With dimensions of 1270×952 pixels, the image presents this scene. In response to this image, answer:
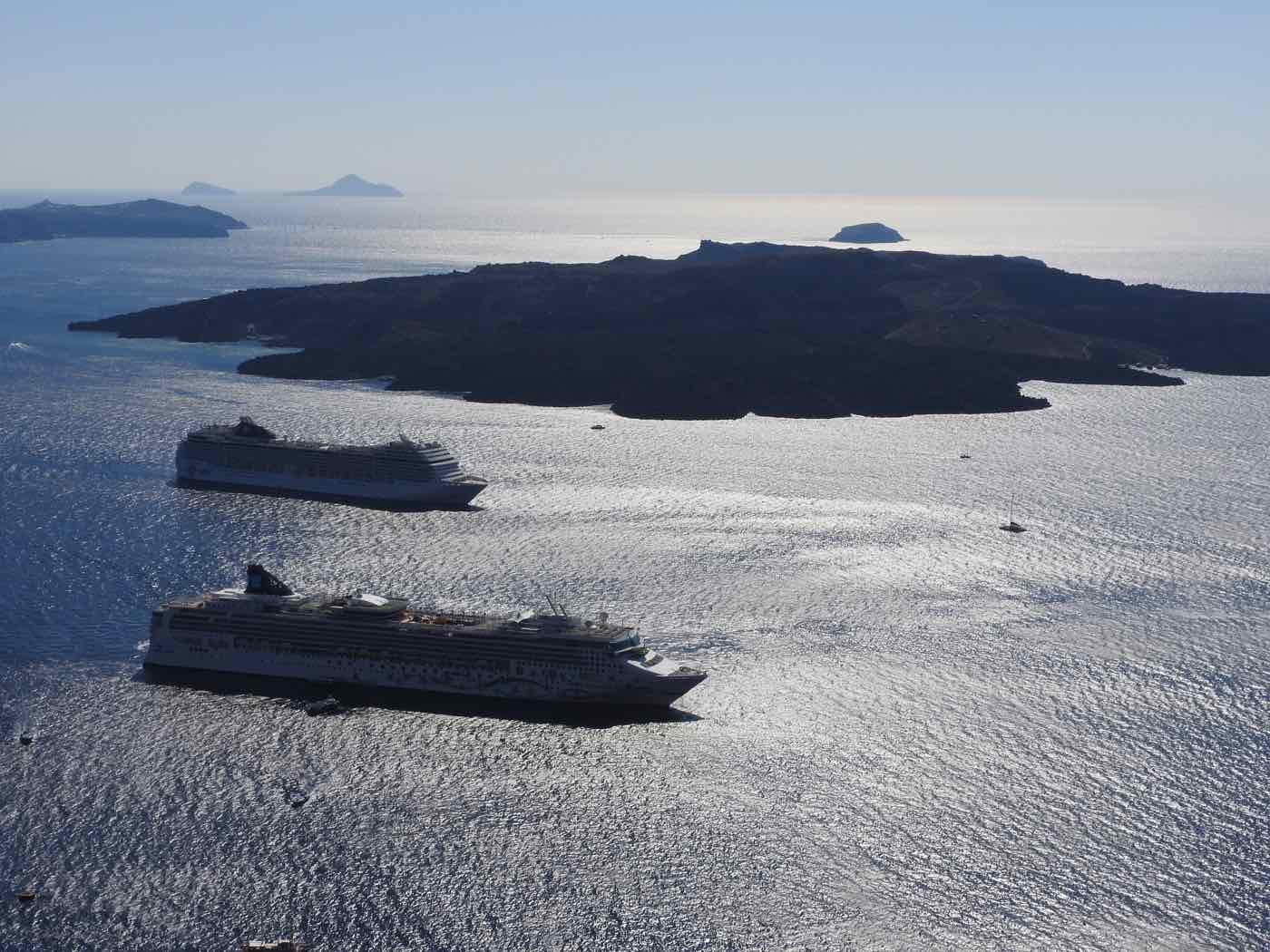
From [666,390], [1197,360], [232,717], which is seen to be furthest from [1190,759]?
[1197,360]

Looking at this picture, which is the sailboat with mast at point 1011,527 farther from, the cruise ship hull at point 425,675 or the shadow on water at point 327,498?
the cruise ship hull at point 425,675

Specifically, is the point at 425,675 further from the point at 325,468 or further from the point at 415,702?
the point at 325,468

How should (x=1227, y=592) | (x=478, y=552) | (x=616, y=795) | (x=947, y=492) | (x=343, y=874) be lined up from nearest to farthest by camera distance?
(x=343, y=874)
(x=616, y=795)
(x=1227, y=592)
(x=478, y=552)
(x=947, y=492)

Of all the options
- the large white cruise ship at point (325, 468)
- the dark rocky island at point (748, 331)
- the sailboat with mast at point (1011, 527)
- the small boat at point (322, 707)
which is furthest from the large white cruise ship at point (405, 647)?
the dark rocky island at point (748, 331)

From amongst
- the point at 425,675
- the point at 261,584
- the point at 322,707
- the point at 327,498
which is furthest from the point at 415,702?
the point at 327,498

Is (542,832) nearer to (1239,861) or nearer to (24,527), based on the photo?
(1239,861)
